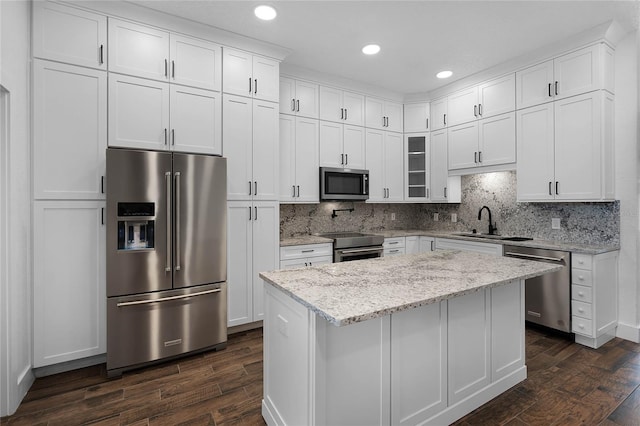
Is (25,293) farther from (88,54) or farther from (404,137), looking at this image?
(404,137)

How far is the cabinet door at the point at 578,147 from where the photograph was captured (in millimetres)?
2908

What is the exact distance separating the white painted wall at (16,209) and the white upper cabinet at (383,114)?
138 inches

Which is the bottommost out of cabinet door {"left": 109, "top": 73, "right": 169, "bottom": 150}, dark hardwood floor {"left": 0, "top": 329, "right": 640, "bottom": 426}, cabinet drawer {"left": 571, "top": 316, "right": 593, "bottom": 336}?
dark hardwood floor {"left": 0, "top": 329, "right": 640, "bottom": 426}

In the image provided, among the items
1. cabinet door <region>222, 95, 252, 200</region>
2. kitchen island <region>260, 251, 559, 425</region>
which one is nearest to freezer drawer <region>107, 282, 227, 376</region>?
cabinet door <region>222, 95, 252, 200</region>

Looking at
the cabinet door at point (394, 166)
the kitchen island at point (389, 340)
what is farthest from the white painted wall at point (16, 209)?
the cabinet door at point (394, 166)

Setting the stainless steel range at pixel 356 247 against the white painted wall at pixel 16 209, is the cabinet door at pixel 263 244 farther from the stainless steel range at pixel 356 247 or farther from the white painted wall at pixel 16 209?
the white painted wall at pixel 16 209

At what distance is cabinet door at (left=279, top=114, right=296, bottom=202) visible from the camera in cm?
368

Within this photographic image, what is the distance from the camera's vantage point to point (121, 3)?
98.1 inches

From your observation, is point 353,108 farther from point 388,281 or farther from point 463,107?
point 388,281

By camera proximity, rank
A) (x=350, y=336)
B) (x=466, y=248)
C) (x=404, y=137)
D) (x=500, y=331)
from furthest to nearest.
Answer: (x=404, y=137), (x=466, y=248), (x=500, y=331), (x=350, y=336)

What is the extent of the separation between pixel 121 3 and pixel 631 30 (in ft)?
14.8

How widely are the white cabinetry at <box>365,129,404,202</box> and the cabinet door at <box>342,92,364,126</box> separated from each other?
23cm

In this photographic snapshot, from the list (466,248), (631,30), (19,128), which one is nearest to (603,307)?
(466,248)

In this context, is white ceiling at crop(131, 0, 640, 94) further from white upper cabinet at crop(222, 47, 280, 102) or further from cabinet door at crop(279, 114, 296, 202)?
cabinet door at crop(279, 114, 296, 202)
